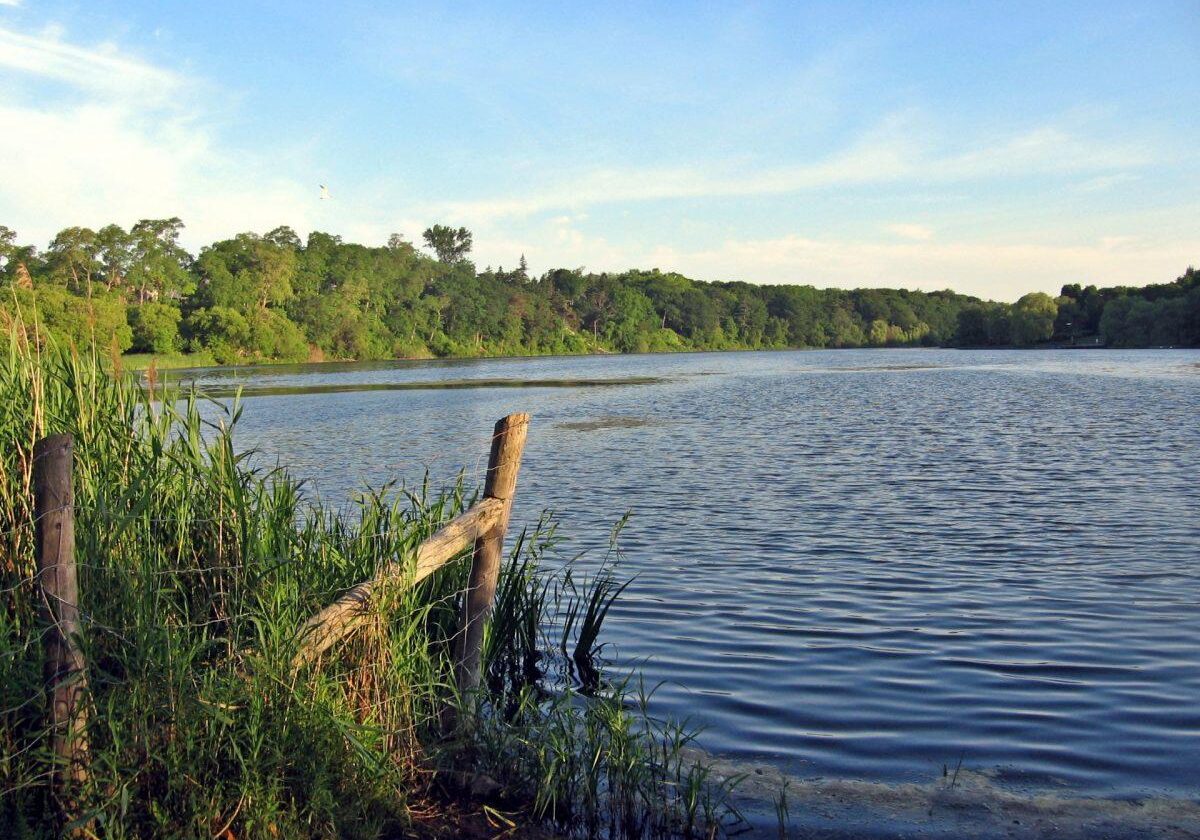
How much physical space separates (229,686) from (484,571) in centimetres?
194

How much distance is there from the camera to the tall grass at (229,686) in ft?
14.9

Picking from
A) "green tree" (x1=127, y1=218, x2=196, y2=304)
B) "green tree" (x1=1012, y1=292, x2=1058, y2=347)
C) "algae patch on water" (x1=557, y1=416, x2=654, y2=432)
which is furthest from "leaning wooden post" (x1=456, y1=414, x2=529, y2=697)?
"green tree" (x1=1012, y1=292, x2=1058, y2=347)

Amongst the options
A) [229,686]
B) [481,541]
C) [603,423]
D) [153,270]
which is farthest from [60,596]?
[153,270]

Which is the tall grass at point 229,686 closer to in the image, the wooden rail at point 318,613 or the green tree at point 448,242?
the wooden rail at point 318,613

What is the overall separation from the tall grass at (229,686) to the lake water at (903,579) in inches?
48.4

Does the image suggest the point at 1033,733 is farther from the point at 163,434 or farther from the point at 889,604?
the point at 163,434

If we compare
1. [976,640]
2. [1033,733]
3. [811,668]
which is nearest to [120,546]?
[811,668]

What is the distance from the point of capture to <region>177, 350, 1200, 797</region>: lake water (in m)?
6.79

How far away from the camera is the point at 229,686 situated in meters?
4.76

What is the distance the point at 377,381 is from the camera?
71.9 m

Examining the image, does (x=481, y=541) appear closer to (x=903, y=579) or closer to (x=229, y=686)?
(x=229, y=686)

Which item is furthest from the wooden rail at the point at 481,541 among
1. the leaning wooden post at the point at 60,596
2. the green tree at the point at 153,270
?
Answer: the green tree at the point at 153,270

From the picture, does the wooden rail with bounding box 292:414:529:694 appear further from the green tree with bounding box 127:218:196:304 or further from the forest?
the green tree with bounding box 127:218:196:304

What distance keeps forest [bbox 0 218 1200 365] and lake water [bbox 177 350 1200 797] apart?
243 feet
